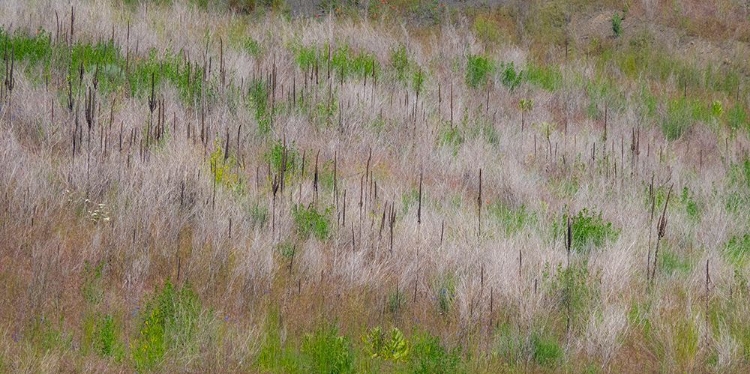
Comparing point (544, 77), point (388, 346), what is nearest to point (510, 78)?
point (544, 77)

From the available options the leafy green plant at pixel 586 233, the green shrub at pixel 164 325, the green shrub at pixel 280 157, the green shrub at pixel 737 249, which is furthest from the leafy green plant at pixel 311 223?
the green shrub at pixel 737 249

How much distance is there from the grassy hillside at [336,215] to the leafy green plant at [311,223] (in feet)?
0.06

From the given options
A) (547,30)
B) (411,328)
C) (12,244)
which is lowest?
(411,328)

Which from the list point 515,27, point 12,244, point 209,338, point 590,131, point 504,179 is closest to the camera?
point 209,338

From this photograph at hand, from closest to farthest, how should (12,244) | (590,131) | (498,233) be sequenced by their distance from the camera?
(12,244) → (498,233) → (590,131)

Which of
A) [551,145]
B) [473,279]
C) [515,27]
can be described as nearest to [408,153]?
[551,145]

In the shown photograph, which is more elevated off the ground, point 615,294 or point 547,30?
point 547,30

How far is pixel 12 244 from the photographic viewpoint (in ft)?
16.0

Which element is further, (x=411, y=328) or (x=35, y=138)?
(x=35, y=138)

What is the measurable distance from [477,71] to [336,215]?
20.3ft

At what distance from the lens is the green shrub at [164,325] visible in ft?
13.5

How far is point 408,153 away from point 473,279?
306cm

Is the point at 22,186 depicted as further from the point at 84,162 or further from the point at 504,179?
the point at 504,179

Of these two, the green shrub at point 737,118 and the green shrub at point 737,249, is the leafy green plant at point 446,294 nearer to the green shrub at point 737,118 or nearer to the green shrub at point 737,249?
the green shrub at point 737,249
